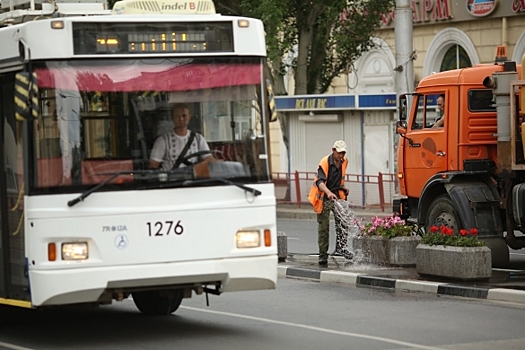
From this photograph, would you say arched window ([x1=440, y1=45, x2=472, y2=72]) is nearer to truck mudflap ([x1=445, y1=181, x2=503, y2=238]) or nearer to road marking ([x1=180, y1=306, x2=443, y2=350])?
truck mudflap ([x1=445, y1=181, x2=503, y2=238])

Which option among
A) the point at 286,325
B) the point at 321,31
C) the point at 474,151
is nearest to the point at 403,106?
the point at 474,151

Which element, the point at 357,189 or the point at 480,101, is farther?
the point at 357,189

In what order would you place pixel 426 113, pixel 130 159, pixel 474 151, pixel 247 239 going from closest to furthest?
pixel 130 159 < pixel 247 239 < pixel 474 151 < pixel 426 113

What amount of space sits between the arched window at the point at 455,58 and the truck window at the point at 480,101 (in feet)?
54.6

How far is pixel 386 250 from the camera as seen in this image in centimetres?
1681

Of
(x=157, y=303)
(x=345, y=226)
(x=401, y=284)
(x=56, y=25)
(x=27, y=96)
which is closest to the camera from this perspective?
(x=27, y=96)

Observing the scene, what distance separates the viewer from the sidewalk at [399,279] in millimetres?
13805

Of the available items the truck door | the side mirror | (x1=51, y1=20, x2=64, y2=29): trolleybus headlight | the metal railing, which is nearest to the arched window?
the metal railing

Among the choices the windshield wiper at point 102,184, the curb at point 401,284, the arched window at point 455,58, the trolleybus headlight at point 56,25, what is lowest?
the curb at point 401,284

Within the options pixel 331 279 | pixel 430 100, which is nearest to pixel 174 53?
pixel 331 279

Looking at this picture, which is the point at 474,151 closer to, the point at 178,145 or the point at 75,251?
the point at 178,145

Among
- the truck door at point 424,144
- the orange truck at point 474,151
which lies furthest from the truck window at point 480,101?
the truck door at point 424,144

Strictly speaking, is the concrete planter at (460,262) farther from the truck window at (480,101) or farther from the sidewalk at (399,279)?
the truck window at (480,101)

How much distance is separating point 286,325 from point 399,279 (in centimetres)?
345
